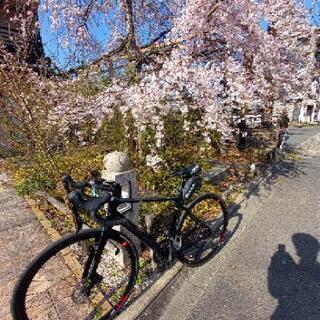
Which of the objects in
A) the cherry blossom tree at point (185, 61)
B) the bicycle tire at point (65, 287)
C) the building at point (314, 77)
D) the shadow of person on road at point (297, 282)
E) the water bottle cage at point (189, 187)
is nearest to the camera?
the bicycle tire at point (65, 287)

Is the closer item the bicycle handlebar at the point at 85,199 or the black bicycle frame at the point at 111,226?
the bicycle handlebar at the point at 85,199

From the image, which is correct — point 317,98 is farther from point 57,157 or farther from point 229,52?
point 57,157

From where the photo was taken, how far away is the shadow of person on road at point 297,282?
286 cm

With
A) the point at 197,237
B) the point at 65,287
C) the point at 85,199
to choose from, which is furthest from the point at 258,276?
the point at 85,199

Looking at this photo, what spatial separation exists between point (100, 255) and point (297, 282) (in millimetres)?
2308

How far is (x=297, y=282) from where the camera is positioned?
128 inches

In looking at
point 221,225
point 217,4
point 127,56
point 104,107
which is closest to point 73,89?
point 104,107

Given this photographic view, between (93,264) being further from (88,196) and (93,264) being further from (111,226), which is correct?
(88,196)

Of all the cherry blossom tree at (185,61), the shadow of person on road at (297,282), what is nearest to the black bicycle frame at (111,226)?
the shadow of person on road at (297,282)

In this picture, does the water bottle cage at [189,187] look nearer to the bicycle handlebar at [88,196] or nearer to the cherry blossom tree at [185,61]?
the bicycle handlebar at [88,196]

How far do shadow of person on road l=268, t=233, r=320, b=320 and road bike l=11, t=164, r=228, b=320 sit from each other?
812 mm

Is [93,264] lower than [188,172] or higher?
lower

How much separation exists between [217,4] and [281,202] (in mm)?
3963

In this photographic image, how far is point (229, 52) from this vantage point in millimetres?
5934
